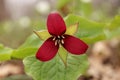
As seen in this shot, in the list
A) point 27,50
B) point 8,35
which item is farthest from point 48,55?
point 8,35

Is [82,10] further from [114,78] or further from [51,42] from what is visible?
[51,42]

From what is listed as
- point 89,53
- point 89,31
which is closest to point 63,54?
point 89,31

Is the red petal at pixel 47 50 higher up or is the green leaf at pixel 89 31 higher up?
the green leaf at pixel 89 31

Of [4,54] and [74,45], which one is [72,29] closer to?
[74,45]

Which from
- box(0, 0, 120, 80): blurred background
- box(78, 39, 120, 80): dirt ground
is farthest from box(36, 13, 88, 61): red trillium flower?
box(78, 39, 120, 80): dirt ground

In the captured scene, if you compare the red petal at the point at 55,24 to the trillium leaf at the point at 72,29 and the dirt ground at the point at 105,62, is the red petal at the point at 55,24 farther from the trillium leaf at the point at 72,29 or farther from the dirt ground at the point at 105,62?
the dirt ground at the point at 105,62

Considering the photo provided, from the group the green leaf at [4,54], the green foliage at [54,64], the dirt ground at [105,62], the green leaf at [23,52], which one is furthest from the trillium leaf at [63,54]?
the dirt ground at [105,62]

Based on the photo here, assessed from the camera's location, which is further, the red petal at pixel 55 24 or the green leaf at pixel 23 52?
the green leaf at pixel 23 52
